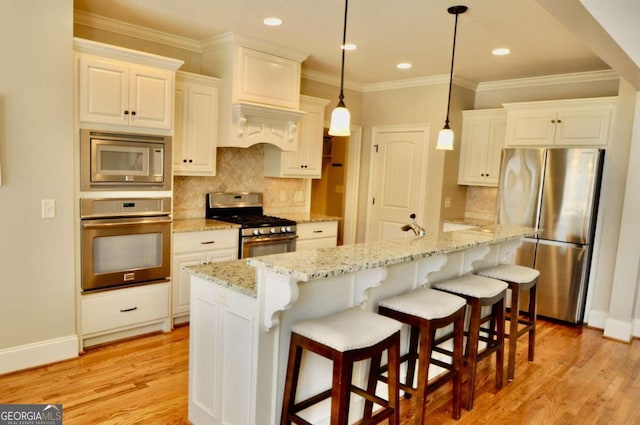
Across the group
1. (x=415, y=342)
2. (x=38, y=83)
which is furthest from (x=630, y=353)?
(x=38, y=83)

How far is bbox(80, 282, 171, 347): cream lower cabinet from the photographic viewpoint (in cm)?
331

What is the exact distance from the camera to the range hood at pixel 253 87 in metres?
4.05

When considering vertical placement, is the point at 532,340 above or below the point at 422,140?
below

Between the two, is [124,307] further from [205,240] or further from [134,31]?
[134,31]

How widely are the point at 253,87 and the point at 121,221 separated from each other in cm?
173

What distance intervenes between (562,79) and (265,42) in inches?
127

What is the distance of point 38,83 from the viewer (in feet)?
9.46

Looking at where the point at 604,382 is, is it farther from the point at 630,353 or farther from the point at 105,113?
the point at 105,113

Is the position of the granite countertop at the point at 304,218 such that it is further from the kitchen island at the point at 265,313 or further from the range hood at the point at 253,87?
the kitchen island at the point at 265,313

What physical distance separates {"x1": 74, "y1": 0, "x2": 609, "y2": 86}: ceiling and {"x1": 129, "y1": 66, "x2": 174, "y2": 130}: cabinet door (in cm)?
49

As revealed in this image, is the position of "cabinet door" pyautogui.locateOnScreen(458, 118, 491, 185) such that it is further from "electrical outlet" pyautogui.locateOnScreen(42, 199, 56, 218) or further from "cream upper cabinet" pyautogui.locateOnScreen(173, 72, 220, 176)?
"electrical outlet" pyautogui.locateOnScreen(42, 199, 56, 218)

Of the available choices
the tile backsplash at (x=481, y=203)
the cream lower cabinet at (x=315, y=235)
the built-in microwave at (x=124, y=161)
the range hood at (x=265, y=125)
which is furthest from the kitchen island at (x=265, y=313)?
the tile backsplash at (x=481, y=203)

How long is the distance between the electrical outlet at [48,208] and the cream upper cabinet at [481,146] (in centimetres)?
430

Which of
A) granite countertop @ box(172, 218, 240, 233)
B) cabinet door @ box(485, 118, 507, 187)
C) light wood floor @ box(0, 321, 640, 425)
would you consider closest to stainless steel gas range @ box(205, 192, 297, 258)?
granite countertop @ box(172, 218, 240, 233)
